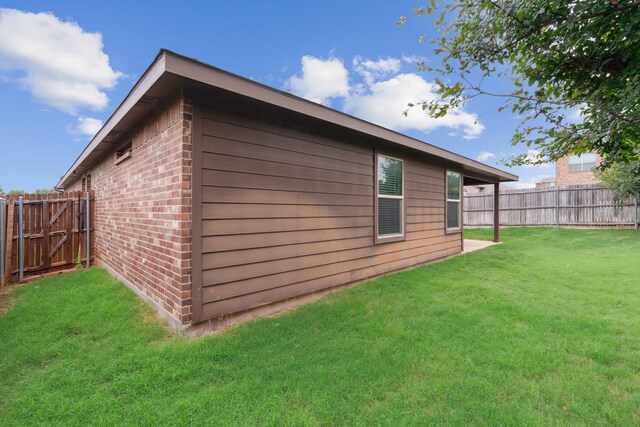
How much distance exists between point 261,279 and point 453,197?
20.6ft

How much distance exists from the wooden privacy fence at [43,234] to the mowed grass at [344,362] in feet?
5.81

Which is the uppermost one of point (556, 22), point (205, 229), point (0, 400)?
point (556, 22)

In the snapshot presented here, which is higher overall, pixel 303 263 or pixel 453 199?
pixel 453 199

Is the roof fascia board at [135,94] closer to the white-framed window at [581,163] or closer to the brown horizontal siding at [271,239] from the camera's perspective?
the brown horizontal siding at [271,239]

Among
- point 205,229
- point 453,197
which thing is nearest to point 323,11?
point 453,197

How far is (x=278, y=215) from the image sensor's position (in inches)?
146

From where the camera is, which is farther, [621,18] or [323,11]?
[323,11]

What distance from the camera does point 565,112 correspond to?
2.15 m

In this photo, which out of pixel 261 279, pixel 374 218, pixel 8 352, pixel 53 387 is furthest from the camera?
pixel 374 218

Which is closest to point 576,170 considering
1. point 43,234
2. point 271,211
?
point 271,211

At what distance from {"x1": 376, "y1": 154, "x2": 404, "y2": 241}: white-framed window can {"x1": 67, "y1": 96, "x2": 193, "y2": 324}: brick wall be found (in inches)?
130

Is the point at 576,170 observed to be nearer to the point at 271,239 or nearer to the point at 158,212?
the point at 271,239

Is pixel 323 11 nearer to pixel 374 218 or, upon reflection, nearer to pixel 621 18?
pixel 374 218

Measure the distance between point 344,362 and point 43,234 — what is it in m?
6.97
